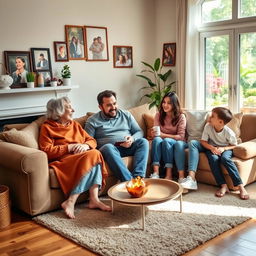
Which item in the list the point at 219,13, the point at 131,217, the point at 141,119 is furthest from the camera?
the point at 219,13

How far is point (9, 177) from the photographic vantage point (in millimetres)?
3311

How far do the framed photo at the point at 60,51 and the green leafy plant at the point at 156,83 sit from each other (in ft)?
4.32

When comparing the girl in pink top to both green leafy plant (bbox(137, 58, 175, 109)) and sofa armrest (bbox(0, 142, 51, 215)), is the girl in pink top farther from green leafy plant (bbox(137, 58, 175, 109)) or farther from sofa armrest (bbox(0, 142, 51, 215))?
green leafy plant (bbox(137, 58, 175, 109))

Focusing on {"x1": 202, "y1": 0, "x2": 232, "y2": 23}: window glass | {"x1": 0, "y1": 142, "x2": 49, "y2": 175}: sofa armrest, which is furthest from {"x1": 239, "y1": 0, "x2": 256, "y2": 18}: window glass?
{"x1": 0, "y1": 142, "x2": 49, "y2": 175}: sofa armrest

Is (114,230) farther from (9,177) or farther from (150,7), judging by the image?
(150,7)

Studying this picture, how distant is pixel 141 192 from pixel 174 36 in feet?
12.0

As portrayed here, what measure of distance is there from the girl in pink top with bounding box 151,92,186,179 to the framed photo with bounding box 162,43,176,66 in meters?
1.95

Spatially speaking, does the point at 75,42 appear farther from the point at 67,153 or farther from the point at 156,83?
the point at 67,153

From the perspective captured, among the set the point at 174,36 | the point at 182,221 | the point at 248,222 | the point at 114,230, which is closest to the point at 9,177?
the point at 114,230

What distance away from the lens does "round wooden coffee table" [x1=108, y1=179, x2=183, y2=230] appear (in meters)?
2.70

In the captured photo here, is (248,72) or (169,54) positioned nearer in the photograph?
(248,72)

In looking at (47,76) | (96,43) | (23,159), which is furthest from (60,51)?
(23,159)

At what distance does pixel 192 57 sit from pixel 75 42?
69.4 inches

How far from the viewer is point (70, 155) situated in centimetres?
333
